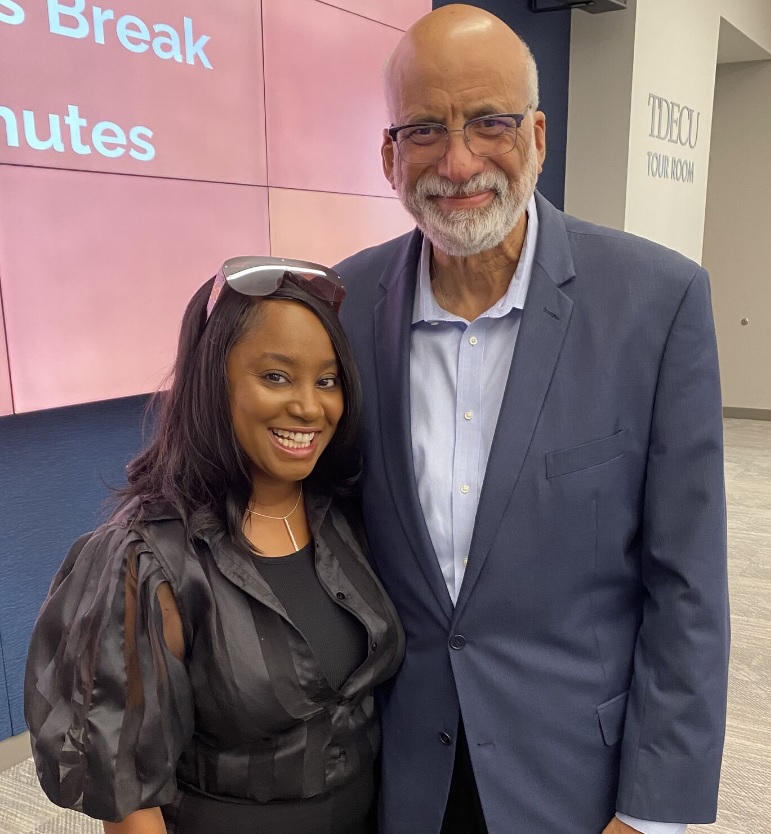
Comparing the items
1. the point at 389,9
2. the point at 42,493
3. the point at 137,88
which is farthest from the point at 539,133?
the point at 389,9

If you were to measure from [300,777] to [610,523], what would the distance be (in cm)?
63

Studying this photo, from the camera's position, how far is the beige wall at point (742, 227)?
24.8 feet

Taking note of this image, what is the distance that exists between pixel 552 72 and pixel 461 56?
14.8 ft

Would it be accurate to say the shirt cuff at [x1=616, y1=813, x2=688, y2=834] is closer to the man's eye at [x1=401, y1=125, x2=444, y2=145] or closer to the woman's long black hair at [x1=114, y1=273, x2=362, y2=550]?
the woman's long black hair at [x1=114, y1=273, x2=362, y2=550]

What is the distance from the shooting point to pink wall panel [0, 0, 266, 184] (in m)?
2.11

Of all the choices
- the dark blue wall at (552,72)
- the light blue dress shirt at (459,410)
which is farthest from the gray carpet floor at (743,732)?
the dark blue wall at (552,72)

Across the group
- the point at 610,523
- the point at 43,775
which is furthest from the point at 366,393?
the point at 43,775

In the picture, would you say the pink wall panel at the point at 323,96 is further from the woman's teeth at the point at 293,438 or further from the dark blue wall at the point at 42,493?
the woman's teeth at the point at 293,438

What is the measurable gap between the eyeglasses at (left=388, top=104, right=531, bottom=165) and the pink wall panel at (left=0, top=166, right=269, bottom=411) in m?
1.39

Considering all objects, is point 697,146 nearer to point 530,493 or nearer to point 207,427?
point 530,493

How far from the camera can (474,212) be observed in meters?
1.26

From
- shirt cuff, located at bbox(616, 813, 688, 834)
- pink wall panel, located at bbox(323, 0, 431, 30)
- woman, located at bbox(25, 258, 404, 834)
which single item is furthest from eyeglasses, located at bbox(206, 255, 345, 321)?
pink wall panel, located at bbox(323, 0, 431, 30)

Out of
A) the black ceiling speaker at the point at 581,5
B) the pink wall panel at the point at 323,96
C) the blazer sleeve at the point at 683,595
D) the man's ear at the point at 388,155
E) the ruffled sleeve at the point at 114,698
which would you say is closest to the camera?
the ruffled sleeve at the point at 114,698

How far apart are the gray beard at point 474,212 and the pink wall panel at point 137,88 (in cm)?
141
